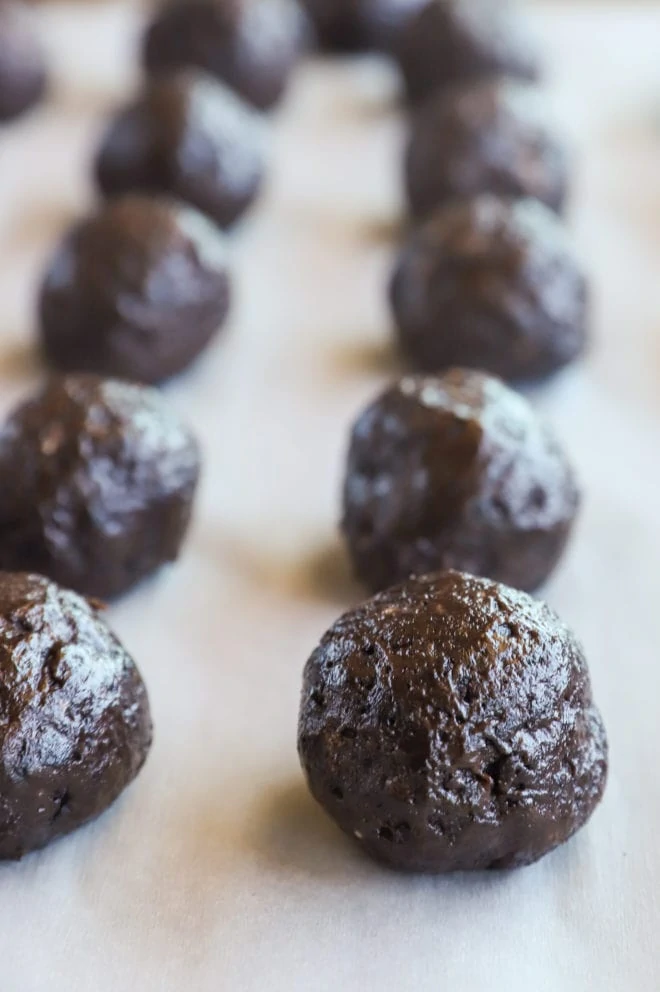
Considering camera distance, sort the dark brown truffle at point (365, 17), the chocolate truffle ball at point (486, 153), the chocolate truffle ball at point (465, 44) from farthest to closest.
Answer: the dark brown truffle at point (365, 17)
the chocolate truffle ball at point (465, 44)
the chocolate truffle ball at point (486, 153)

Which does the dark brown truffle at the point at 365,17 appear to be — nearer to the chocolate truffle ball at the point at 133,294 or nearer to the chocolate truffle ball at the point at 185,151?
the chocolate truffle ball at the point at 185,151

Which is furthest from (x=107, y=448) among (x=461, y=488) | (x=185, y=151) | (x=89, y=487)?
(x=185, y=151)

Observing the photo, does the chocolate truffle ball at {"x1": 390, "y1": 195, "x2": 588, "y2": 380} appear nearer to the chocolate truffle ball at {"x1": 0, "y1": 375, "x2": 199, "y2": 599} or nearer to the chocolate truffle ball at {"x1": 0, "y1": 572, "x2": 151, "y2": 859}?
the chocolate truffle ball at {"x1": 0, "y1": 375, "x2": 199, "y2": 599}

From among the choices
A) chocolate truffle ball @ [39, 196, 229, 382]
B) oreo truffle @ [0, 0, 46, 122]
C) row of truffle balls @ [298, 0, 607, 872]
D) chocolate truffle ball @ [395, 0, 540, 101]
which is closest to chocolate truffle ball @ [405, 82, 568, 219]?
row of truffle balls @ [298, 0, 607, 872]

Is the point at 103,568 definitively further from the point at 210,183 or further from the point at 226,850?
the point at 210,183

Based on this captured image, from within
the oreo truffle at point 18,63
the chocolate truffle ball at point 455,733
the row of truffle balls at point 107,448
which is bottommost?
the oreo truffle at point 18,63

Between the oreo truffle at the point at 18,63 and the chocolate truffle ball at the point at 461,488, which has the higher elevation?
the chocolate truffle ball at the point at 461,488

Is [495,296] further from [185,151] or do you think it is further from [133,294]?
[185,151]

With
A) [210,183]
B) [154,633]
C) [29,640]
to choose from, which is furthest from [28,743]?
[210,183]

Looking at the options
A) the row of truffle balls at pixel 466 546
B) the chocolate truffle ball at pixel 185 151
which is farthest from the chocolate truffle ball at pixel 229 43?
the row of truffle balls at pixel 466 546
